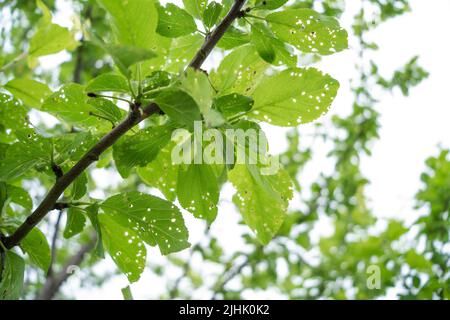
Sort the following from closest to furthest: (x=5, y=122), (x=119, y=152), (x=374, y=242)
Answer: (x=119, y=152), (x=5, y=122), (x=374, y=242)

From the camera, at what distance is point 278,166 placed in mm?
684

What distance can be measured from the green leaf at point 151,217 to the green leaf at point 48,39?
32cm

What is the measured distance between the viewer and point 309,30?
68cm

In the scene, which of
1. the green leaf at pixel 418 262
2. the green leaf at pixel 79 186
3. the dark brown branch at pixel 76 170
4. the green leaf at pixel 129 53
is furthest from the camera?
the green leaf at pixel 418 262

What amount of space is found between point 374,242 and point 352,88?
863 millimetres

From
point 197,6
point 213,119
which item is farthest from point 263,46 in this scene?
point 213,119

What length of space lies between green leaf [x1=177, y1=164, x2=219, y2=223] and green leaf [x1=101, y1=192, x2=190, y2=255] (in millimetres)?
24

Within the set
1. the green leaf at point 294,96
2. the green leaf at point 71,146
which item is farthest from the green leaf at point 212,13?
the green leaf at point 71,146

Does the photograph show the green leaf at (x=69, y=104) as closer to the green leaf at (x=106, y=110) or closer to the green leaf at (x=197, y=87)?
the green leaf at (x=106, y=110)

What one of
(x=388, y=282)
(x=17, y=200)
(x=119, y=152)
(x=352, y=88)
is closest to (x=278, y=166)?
(x=119, y=152)

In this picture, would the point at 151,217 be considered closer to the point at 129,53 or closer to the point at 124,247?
the point at 124,247

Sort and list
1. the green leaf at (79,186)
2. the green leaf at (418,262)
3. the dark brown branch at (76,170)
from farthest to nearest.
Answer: the green leaf at (418,262) < the green leaf at (79,186) < the dark brown branch at (76,170)

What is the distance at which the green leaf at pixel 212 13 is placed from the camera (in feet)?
2.22
